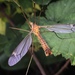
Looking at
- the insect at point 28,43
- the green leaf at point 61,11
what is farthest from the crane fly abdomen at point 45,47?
the green leaf at point 61,11

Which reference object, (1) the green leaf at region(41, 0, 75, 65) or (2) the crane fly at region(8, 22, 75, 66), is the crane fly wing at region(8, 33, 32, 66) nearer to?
(2) the crane fly at region(8, 22, 75, 66)

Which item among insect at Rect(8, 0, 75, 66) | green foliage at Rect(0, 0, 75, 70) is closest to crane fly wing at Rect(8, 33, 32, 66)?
insect at Rect(8, 0, 75, 66)

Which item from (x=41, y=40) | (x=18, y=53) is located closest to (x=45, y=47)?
(x=41, y=40)

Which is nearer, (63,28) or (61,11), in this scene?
(63,28)

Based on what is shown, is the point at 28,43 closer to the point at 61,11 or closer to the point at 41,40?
the point at 41,40

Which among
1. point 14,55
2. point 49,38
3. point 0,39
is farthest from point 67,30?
point 0,39

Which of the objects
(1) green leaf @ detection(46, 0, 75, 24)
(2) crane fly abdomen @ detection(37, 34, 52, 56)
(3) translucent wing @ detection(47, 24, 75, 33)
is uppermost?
(1) green leaf @ detection(46, 0, 75, 24)

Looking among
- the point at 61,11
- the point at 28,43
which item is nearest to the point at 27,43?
the point at 28,43

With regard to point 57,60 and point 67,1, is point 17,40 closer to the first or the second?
point 57,60

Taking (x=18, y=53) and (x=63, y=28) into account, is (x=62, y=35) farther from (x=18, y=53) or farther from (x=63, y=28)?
(x=18, y=53)

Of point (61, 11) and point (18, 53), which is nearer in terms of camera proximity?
point (18, 53)

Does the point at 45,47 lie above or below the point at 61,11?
below

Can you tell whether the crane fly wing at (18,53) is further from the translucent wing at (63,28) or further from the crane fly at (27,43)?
the translucent wing at (63,28)
